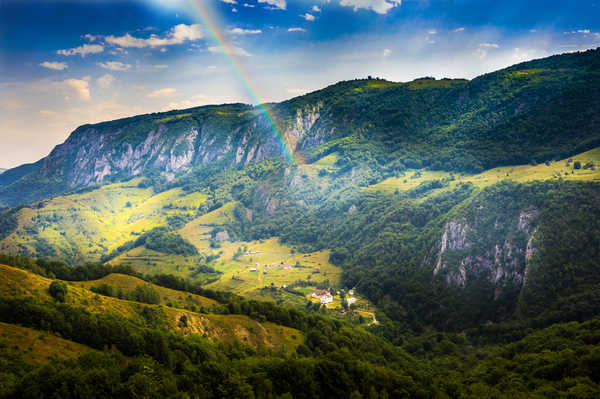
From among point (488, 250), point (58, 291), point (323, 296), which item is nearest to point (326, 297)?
point (323, 296)

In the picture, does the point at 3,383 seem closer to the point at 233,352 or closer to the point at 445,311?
the point at 233,352

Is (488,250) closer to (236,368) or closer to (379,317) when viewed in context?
(379,317)

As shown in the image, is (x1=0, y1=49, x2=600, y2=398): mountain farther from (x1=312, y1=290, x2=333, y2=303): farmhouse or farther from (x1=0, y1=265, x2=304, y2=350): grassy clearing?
(x1=312, y1=290, x2=333, y2=303): farmhouse

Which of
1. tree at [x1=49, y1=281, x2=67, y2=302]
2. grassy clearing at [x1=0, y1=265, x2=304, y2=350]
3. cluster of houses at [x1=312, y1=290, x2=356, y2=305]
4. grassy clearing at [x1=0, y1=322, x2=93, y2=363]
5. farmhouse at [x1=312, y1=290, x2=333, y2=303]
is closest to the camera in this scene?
grassy clearing at [x1=0, y1=322, x2=93, y2=363]

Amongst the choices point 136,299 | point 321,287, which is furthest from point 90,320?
point 321,287

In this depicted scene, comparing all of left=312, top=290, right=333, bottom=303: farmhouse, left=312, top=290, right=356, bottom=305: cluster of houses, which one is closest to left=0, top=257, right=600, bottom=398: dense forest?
left=312, top=290, right=356, bottom=305: cluster of houses

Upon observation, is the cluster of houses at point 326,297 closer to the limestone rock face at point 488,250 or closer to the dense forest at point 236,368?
the limestone rock face at point 488,250

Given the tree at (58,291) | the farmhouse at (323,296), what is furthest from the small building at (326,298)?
the tree at (58,291)
